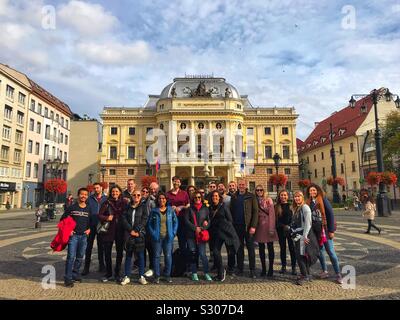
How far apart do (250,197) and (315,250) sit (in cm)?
167

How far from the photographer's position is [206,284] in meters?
6.42

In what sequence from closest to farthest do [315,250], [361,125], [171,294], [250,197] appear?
[171,294] < [315,250] < [250,197] < [361,125]

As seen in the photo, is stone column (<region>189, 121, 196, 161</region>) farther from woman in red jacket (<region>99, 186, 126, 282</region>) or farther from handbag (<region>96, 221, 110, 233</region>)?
handbag (<region>96, 221, 110, 233</region>)

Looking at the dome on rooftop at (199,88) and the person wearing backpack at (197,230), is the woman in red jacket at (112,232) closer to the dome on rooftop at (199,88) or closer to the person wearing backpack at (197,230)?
the person wearing backpack at (197,230)

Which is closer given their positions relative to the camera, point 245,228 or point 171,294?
point 171,294

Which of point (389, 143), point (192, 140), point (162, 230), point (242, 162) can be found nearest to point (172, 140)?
point (192, 140)

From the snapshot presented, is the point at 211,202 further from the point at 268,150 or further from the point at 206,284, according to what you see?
the point at 268,150

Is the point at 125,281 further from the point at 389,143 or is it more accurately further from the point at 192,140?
the point at 192,140

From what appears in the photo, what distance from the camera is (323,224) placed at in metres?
6.63

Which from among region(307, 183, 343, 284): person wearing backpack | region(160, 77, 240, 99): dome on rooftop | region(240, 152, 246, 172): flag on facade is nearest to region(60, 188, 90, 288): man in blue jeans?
region(307, 183, 343, 284): person wearing backpack

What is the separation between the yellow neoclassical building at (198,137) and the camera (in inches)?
2152

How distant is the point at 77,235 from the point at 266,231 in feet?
13.0
